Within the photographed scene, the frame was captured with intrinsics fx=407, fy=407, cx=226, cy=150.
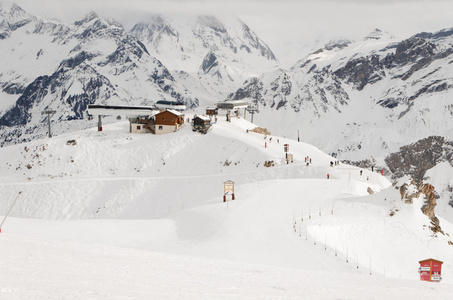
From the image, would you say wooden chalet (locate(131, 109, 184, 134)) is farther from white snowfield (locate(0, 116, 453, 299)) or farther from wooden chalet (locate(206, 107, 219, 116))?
wooden chalet (locate(206, 107, 219, 116))

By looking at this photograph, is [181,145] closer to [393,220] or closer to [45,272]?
[393,220]

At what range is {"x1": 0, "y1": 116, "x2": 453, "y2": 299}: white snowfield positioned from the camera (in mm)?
14010

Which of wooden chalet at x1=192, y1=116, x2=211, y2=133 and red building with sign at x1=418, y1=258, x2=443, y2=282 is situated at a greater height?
wooden chalet at x1=192, y1=116, x2=211, y2=133

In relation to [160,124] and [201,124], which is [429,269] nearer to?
[201,124]

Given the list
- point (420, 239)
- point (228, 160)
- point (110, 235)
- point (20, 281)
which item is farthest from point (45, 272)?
point (228, 160)

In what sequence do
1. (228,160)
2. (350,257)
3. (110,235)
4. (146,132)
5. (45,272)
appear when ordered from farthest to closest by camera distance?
(146,132)
(228,160)
(110,235)
(350,257)
(45,272)

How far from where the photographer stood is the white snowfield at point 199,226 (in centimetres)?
1401

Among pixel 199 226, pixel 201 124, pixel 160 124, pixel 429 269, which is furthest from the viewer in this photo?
pixel 160 124

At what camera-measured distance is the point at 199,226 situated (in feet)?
115

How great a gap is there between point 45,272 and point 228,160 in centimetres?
6285

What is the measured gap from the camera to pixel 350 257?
1107 inches

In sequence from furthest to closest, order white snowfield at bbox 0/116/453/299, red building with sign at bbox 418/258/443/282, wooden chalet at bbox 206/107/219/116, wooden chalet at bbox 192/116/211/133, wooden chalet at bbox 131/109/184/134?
wooden chalet at bbox 206/107/219/116
wooden chalet at bbox 131/109/184/134
wooden chalet at bbox 192/116/211/133
red building with sign at bbox 418/258/443/282
white snowfield at bbox 0/116/453/299

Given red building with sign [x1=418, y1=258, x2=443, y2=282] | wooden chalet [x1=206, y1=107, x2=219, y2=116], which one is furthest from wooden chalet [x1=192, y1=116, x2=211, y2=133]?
red building with sign [x1=418, y1=258, x2=443, y2=282]

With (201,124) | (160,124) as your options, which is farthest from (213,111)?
(201,124)
